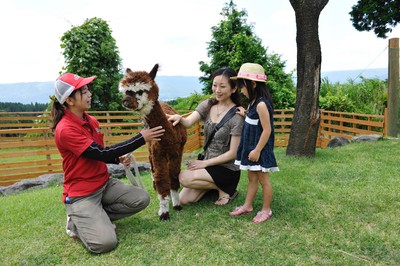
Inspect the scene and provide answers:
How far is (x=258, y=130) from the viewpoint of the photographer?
10.6 feet

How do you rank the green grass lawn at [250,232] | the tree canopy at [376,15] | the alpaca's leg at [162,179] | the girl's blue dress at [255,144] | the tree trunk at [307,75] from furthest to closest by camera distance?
the tree canopy at [376,15] → the tree trunk at [307,75] → the alpaca's leg at [162,179] → the girl's blue dress at [255,144] → the green grass lawn at [250,232]

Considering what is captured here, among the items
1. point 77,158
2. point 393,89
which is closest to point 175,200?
point 77,158

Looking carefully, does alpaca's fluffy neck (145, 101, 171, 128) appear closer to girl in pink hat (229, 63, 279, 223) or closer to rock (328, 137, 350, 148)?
girl in pink hat (229, 63, 279, 223)

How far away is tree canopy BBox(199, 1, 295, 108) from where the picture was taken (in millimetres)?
12005

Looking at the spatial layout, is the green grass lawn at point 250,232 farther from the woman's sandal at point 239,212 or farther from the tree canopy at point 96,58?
the tree canopy at point 96,58

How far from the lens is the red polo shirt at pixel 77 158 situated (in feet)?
9.69

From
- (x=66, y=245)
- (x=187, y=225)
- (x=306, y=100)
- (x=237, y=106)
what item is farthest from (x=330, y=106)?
(x=66, y=245)

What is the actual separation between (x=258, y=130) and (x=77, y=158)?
1761 mm

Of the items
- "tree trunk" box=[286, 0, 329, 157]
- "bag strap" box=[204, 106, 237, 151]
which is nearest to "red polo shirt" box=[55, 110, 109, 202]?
"bag strap" box=[204, 106, 237, 151]

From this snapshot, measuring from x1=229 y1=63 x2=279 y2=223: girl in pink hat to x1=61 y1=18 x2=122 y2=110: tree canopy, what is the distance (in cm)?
1081

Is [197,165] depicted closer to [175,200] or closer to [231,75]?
[175,200]

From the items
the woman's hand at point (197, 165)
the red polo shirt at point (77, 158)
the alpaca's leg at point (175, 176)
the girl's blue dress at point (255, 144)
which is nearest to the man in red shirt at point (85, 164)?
the red polo shirt at point (77, 158)

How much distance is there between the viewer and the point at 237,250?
286cm

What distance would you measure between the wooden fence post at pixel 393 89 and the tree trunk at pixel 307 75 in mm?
3267
